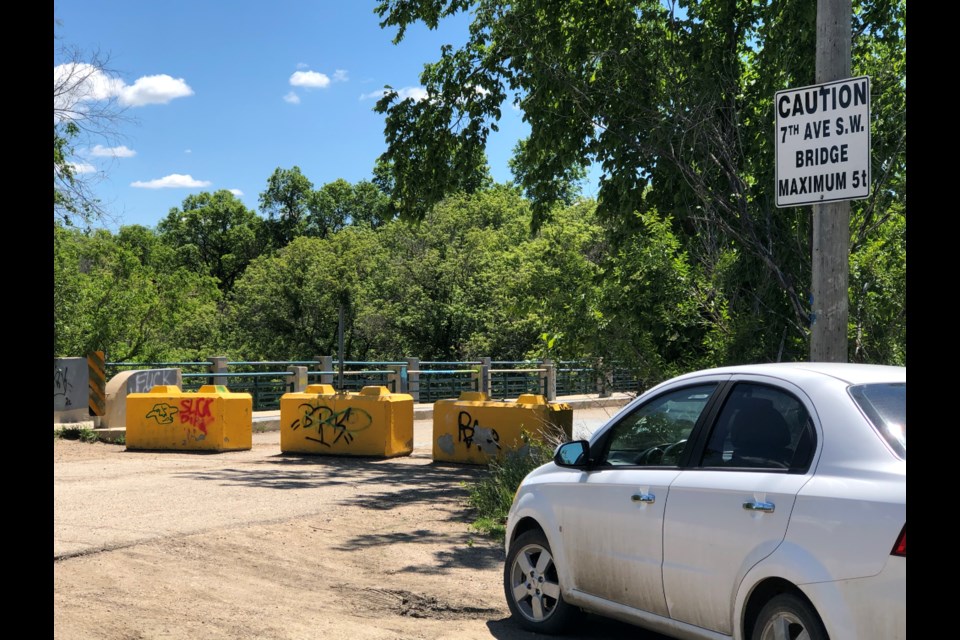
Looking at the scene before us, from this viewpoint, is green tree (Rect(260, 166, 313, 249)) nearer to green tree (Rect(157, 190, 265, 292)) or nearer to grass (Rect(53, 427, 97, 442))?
green tree (Rect(157, 190, 265, 292))

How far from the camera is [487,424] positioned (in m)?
14.2

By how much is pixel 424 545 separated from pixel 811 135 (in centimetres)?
498

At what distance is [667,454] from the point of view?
5008mm

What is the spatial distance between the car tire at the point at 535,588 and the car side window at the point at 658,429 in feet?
2.61

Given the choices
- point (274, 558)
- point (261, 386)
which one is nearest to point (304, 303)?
point (261, 386)

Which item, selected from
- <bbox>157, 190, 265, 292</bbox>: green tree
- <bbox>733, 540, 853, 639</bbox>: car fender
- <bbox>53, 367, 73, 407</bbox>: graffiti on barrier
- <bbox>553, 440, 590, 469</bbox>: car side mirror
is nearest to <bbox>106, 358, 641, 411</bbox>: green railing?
<bbox>53, 367, 73, 407</bbox>: graffiti on barrier

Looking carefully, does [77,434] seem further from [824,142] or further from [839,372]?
[839,372]

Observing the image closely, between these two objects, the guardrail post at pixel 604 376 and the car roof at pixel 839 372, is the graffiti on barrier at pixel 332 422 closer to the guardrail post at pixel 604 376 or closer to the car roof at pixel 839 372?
the guardrail post at pixel 604 376

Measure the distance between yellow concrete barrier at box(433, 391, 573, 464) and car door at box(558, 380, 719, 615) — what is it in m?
7.55

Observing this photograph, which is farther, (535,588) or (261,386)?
(261,386)

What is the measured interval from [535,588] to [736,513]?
194 centimetres
